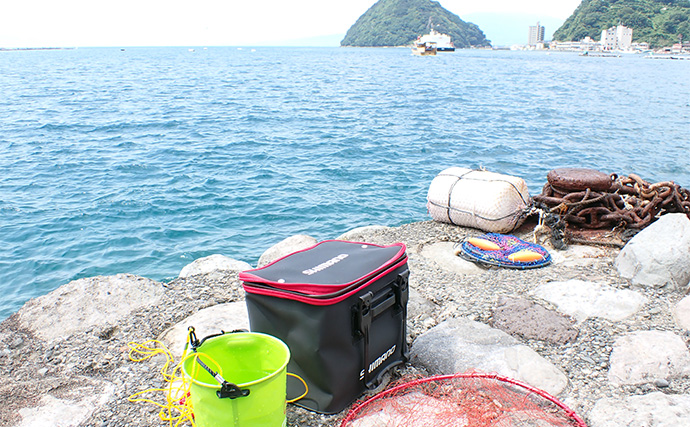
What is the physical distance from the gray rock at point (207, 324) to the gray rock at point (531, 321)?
197cm

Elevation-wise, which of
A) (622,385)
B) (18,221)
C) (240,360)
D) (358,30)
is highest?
(358,30)

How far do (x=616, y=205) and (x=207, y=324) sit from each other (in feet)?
15.8

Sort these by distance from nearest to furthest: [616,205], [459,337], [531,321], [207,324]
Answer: [459,337] → [207,324] → [531,321] → [616,205]

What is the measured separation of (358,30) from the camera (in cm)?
19850

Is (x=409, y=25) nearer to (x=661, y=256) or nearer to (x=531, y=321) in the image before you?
(x=661, y=256)

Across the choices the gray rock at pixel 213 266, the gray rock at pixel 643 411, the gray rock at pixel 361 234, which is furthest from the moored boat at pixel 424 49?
the gray rock at pixel 643 411

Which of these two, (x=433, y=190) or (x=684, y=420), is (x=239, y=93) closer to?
(x=433, y=190)

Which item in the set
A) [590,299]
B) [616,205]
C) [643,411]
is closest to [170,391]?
[643,411]

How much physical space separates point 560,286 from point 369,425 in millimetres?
2519

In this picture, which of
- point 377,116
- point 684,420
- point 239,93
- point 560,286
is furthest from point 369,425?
point 239,93

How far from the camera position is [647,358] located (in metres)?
3.33

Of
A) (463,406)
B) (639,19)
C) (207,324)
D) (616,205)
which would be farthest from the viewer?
(639,19)

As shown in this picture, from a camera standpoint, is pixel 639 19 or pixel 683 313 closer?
pixel 683 313

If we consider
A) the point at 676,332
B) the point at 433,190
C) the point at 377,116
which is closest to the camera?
the point at 676,332
